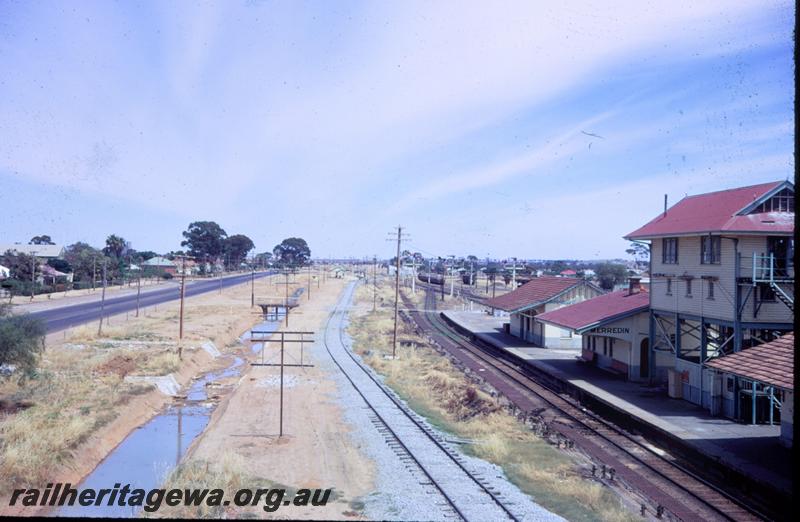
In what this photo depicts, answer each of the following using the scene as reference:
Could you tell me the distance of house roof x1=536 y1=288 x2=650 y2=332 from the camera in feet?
92.3

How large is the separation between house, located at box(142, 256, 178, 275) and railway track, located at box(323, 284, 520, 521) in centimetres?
9083

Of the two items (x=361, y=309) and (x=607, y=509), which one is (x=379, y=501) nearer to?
(x=607, y=509)

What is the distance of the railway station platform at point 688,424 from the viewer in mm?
15750

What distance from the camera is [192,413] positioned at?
2541 centimetres

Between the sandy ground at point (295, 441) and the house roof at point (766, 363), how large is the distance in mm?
10627

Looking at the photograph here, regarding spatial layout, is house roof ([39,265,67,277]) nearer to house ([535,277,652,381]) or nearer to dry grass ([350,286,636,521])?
dry grass ([350,286,636,521])

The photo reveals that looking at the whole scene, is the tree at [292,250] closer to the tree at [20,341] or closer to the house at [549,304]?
the house at [549,304]

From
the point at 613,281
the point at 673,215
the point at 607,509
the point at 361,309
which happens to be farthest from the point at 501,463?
the point at 613,281

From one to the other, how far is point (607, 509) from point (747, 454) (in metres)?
6.30

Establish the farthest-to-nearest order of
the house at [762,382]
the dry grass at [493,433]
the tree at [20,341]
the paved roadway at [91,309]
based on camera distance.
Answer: the paved roadway at [91,309] → the tree at [20,341] → the house at [762,382] → the dry grass at [493,433]

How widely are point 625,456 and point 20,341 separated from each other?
21.8 meters

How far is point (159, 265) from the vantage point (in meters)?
115

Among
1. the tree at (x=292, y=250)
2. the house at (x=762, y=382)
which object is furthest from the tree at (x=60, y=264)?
the house at (x=762, y=382)

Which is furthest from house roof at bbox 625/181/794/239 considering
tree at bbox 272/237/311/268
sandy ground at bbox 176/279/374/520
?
tree at bbox 272/237/311/268
